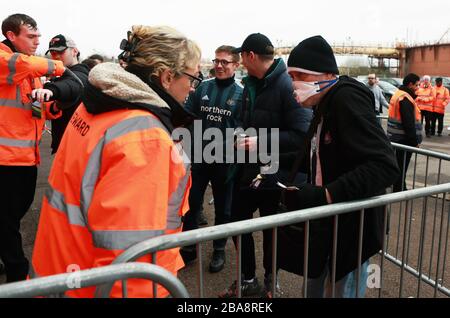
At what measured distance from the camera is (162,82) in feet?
5.45

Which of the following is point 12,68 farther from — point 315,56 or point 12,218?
point 315,56

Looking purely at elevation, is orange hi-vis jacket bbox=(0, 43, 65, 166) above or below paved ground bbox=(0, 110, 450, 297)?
above

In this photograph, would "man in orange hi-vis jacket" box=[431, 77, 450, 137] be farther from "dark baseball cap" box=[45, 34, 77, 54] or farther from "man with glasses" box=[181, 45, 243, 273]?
"dark baseball cap" box=[45, 34, 77, 54]

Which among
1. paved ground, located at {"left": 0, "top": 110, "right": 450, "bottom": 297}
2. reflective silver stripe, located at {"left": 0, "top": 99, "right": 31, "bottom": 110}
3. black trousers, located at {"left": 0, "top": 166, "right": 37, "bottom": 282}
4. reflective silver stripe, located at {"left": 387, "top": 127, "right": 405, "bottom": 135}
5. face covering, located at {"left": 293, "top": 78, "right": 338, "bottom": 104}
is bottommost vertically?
paved ground, located at {"left": 0, "top": 110, "right": 450, "bottom": 297}

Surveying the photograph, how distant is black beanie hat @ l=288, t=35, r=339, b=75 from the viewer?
2182mm

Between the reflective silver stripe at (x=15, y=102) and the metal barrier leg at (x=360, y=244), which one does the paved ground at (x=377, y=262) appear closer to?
the metal barrier leg at (x=360, y=244)

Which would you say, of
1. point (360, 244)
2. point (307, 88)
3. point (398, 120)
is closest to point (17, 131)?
point (307, 88)

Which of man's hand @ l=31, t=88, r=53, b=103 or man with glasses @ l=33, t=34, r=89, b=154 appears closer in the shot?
man's hand @ l=31, t=88, r=53, b=103

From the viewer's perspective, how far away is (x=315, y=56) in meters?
2.19

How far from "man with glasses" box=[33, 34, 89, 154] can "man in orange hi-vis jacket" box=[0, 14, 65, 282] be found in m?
0.14

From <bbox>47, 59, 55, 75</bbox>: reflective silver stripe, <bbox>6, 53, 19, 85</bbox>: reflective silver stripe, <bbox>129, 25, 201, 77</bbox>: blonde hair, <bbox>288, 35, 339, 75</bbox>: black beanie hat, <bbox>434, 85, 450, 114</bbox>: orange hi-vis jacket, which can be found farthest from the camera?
<bbox>434, 85, 450, 114</bbox>: orange hi-vis jacket

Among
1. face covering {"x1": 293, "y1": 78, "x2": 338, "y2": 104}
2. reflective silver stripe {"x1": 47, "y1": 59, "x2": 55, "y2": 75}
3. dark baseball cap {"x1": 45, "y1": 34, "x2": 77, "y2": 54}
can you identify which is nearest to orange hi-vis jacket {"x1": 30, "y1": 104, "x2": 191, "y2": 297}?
face covering {"x1": 293, "y1": 78, "x2": 338, "y2": 104}
